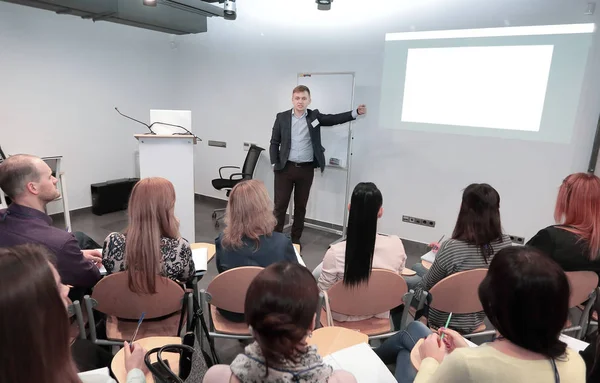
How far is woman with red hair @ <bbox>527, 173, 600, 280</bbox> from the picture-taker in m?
1.89

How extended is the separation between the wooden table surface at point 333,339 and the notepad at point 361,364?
→ 0.08 meters

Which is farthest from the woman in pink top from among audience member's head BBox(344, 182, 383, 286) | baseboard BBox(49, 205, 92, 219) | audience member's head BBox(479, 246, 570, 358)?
baseboard BBox(49, 205, 92, 219)

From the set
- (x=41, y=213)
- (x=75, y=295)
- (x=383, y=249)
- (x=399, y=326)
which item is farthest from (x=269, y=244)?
(x=41, y=213)

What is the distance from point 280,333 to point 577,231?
1.87 meters

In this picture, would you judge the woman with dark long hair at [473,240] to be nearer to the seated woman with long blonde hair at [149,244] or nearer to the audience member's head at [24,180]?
the seated woman with long blonde hair at [149,244]

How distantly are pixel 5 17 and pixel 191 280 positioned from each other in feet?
13.8

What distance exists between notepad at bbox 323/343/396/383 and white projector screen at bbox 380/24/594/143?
315 cm

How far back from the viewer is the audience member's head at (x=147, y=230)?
5.24ft

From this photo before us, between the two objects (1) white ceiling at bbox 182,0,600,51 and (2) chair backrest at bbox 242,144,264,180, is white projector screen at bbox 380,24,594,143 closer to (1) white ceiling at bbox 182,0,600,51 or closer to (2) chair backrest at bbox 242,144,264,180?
(1) white ceiling at bbox 182,0,600,51

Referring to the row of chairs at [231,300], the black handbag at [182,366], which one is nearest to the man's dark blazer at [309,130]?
the row of chairs at [231,300]

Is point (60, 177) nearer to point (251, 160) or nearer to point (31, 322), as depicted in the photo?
point (251, 160)

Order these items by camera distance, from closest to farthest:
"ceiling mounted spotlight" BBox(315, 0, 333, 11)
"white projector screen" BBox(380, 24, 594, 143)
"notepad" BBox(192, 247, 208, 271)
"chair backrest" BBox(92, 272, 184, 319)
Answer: "chair backrest" BBox(92, 272, 184, 319) < "notepad" BBox(192, 247, 208, 271) < "white projector screen" BBox(380, 24, 594, 143) < "ceiling mounted spotlight" BBox(315, 0, 333, 11)

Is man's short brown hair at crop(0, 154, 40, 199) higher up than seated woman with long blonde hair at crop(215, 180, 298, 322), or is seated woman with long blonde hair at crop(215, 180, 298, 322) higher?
man's short brown hair at crop(0, 154, 40, 199)

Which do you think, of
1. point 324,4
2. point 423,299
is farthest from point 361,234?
point 324,4
